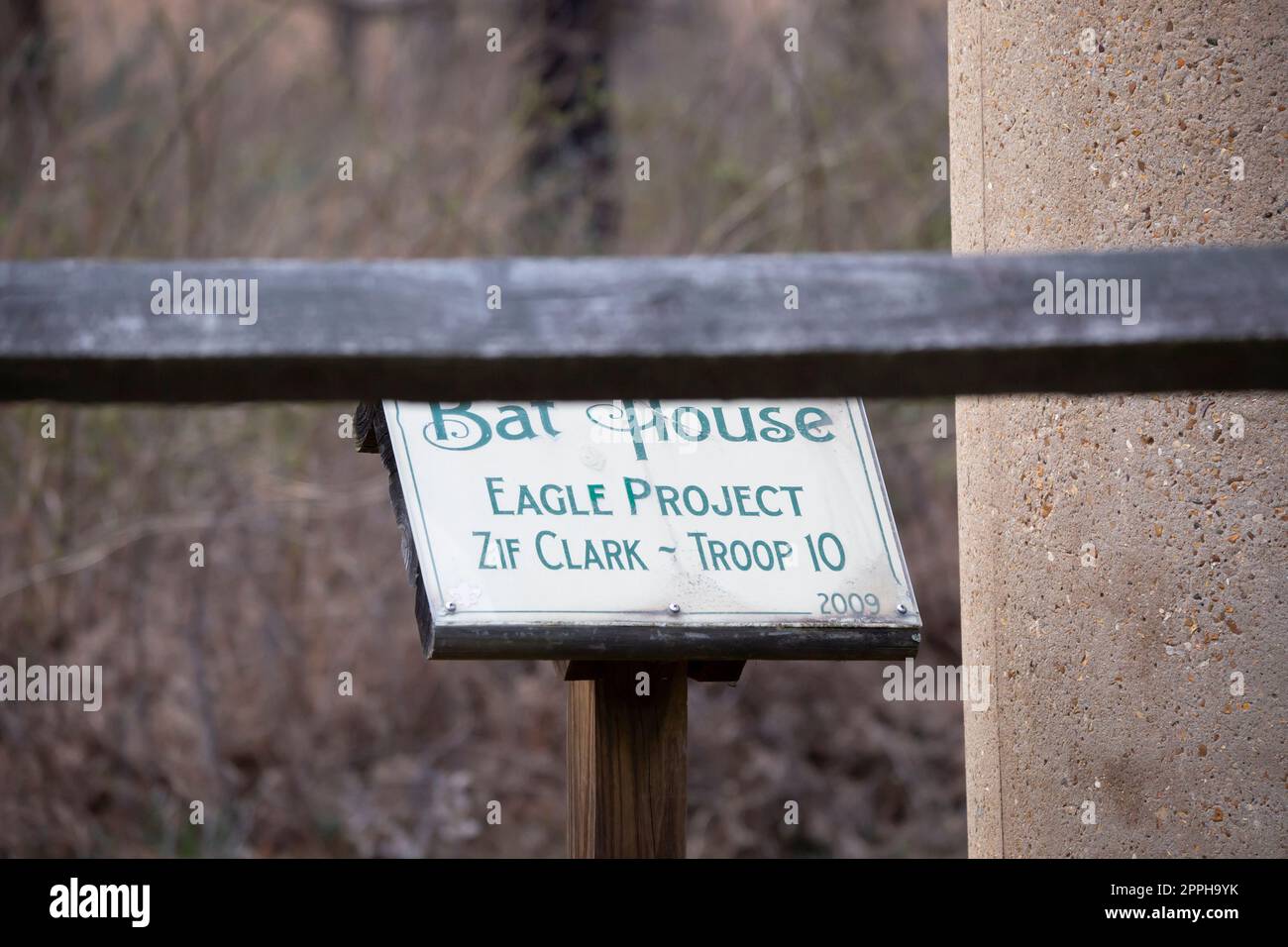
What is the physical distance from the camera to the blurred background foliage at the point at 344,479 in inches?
204

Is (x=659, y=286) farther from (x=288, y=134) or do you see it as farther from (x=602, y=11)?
(x=602, y=11)

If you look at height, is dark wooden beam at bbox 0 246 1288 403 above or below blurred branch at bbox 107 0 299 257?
below

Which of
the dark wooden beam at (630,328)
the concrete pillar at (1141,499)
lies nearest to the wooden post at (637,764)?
the concrete pillar at (1141,499)

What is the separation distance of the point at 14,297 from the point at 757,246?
5.31 meters

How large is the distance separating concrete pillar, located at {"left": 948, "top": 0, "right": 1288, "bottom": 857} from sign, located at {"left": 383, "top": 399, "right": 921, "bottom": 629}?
376mm

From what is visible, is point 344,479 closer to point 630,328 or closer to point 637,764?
point 637,764

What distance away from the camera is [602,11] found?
8.18m

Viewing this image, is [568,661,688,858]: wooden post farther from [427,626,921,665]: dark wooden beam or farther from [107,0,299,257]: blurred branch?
[107,0,299,257]: blurred branch

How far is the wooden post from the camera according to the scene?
2.04m

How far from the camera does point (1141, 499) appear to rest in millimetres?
2086

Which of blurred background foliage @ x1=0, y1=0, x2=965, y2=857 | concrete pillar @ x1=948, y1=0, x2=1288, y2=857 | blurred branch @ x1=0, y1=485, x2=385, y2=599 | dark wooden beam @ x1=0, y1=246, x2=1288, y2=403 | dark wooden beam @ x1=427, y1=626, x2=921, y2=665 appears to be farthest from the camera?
blurred background foliage @ x1=0, y1=0, x2=965, y2=857

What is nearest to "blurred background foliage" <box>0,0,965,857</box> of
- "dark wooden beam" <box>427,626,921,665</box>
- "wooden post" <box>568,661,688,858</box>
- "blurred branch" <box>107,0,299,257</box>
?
"blurred branch" <box>107,0,299,257</box>
